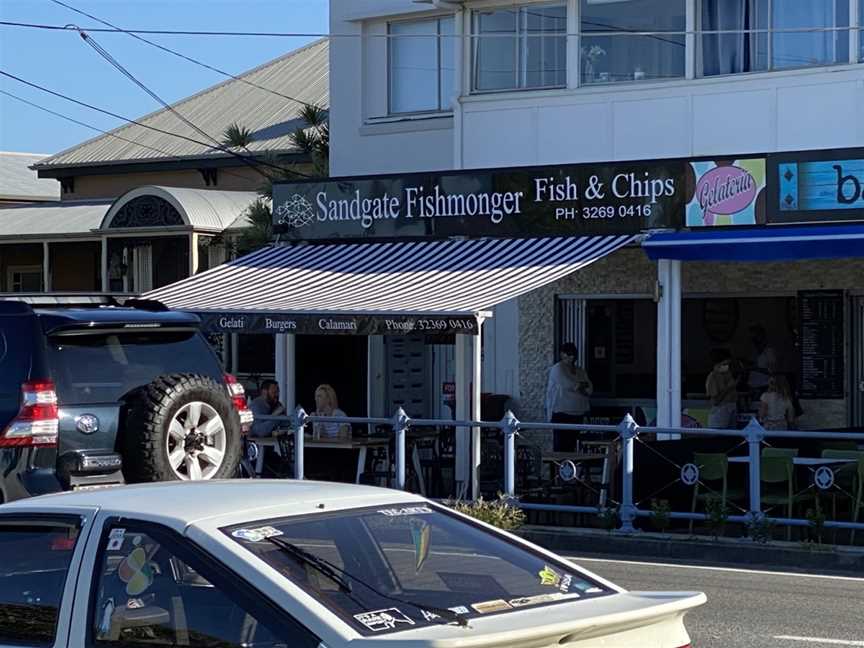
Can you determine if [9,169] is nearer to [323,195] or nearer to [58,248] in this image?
[58,248]

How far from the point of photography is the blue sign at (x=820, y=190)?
16750 mm

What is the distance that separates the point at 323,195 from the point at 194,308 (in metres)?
3.38

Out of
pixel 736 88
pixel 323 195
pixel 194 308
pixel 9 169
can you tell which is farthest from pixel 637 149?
pixel 9 169

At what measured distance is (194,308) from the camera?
714 inches

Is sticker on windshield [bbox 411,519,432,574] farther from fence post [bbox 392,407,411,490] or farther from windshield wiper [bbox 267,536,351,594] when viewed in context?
fence post [bbox 392,407,411,490]

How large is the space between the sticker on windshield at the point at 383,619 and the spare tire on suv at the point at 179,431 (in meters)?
5.11

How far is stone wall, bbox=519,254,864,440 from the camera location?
60.2ft

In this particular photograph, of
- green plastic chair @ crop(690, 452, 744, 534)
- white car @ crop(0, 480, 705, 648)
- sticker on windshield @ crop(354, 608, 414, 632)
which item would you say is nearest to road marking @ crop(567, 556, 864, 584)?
green plastic chair @ crop(690, 452, 744, 534)

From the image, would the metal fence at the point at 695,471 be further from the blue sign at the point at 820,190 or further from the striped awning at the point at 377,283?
the blue sign at the point at 820,190

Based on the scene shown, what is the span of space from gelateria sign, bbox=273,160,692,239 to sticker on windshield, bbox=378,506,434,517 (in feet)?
42.3

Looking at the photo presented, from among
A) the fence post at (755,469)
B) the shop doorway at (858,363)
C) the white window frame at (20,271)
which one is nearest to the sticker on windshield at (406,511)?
the fence post at (755,469)

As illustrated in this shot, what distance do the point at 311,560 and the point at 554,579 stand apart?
93 cm

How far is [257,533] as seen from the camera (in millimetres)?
4859

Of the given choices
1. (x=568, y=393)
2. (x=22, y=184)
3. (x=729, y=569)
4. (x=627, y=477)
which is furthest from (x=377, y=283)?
(x=22, y=184)
